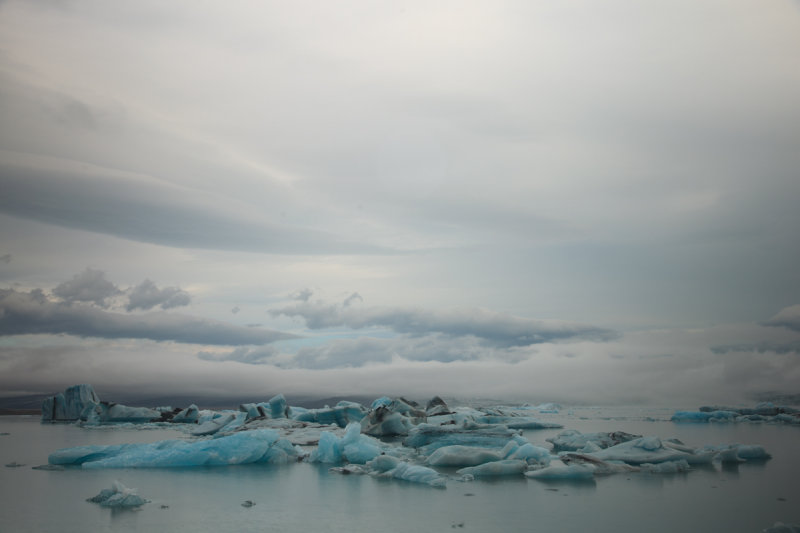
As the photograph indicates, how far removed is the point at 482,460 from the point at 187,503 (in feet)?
15.9

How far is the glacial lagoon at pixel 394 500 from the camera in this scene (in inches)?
198

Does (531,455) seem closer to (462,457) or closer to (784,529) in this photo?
(462,457)

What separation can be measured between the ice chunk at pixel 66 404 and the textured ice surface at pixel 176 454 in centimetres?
2194

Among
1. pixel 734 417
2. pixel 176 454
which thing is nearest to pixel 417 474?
pixel 176 454

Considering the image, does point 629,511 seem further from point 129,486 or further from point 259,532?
point 129,486

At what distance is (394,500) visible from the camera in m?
6.24

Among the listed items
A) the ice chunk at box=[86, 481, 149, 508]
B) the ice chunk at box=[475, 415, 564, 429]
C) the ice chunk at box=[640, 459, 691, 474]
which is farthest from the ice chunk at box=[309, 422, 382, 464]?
the ice chunk at box=[475, 415, 564, 429]

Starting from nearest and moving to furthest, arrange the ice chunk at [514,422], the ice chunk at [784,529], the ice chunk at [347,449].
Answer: the ice chunk at [784,529], the ice chunk at [347,449], the ice chunk at [514,422]

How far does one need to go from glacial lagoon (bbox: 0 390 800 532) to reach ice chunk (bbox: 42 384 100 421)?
21805mm

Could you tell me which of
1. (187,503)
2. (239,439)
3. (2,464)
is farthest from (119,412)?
(187,503)

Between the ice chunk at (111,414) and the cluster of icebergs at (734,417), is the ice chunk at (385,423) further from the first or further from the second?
the ice chunk at (111,414)

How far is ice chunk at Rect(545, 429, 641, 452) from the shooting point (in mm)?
10758

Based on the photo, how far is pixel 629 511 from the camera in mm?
5574

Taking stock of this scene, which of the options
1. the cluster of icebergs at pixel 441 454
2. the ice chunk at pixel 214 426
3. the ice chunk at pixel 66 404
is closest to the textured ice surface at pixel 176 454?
the cluster of icebergs at pixel 441 454
